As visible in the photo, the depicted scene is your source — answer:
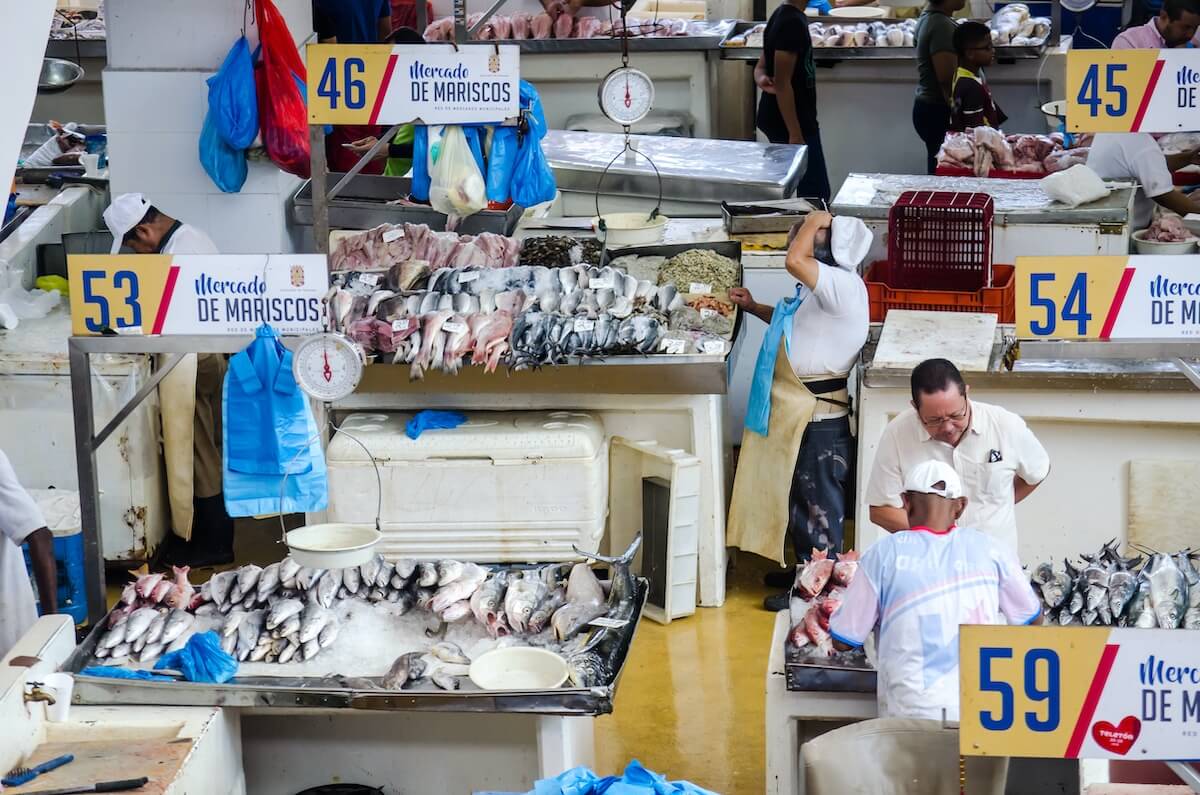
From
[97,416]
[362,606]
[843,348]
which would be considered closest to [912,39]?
[843,348]

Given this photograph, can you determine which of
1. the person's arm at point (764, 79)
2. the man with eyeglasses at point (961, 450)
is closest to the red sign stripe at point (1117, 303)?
the man with eyeglasses at point (961, 450)

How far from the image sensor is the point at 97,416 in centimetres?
759

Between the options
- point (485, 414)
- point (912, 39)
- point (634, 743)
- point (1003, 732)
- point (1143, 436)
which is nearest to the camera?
point (1003, 732)

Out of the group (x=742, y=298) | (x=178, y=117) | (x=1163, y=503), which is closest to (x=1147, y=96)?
(x=1163, y=503)

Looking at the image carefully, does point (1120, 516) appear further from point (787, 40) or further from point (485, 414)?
point (787, 40)

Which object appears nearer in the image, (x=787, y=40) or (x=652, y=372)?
(x=652, y=372)

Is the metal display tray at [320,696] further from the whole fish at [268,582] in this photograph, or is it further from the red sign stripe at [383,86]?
the red sign stripe at [383,86]

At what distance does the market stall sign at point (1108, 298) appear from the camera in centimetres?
489

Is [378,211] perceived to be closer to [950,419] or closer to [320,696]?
[950,419]

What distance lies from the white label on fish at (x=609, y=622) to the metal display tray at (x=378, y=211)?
12.0 ft

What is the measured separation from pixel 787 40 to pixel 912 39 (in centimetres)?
182

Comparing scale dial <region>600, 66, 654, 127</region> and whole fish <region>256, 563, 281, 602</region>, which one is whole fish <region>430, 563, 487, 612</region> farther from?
scale dial <region>600, 66, 654, 127</region>

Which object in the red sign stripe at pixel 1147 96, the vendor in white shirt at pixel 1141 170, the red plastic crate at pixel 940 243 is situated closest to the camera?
the red sign stripe at pixel 1147 96

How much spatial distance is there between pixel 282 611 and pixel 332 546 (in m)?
0.35
